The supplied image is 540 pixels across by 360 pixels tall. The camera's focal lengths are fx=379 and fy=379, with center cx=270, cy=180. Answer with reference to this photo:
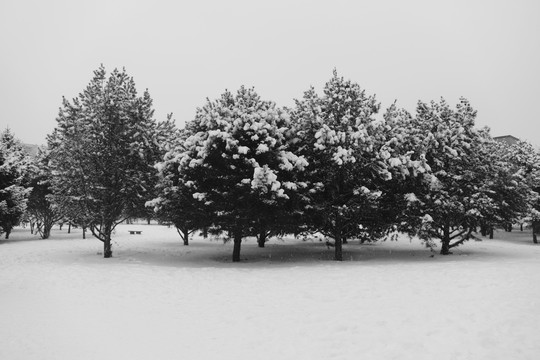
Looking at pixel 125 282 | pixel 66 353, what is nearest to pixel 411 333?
pixel 66 353

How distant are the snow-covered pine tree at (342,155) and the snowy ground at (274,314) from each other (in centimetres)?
428

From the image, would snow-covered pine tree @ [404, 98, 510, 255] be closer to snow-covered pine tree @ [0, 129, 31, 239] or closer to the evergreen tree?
the evergreen tree

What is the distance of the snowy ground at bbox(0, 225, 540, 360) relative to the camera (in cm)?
764

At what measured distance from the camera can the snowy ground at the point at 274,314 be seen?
764 centimetres

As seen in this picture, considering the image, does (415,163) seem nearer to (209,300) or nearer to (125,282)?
(209,300)

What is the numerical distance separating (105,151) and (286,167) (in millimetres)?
11420

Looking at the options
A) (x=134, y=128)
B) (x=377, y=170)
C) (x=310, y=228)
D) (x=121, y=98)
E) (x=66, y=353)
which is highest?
(x=121, y=98)

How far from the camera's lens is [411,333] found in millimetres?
8102

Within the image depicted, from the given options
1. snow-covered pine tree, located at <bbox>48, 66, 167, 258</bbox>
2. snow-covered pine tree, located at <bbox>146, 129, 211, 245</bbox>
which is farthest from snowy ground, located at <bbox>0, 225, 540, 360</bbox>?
snow-covered pine tree, located at <bbox>48, 66, 167, 258</bbox>

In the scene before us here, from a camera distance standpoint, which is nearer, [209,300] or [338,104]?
[209,300]

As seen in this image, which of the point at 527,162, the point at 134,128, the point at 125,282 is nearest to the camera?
the point at 125,282

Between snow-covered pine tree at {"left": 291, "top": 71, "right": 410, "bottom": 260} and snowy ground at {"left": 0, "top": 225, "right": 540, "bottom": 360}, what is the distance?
4.28 m

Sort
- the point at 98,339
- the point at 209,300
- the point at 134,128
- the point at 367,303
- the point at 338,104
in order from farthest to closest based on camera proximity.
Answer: the point at 134,128 < the point at 338,104 < the point at 209,300 < the point at 367,303 < the point at 98,339

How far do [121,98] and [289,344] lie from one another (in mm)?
19580
